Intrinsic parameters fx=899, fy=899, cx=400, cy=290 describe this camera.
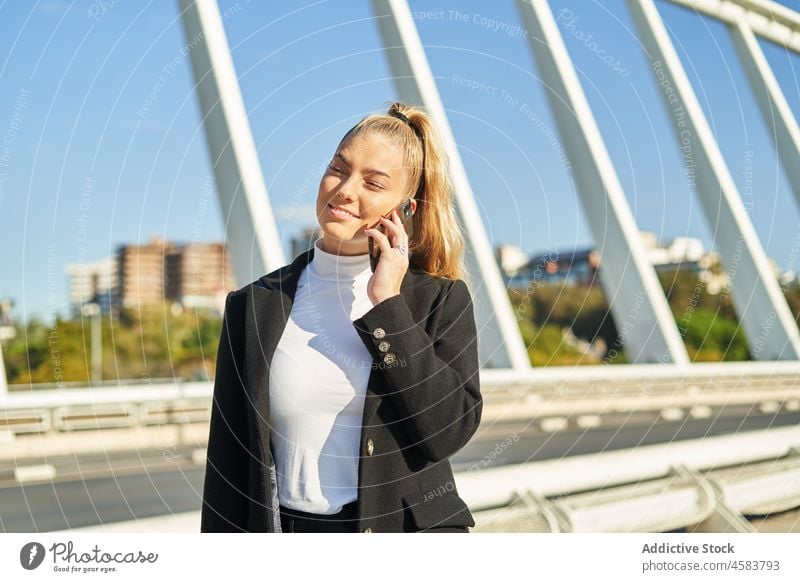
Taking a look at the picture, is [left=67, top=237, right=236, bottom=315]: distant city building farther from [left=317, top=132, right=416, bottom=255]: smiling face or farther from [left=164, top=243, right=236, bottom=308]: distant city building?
[left=317, top=132, right=416, bottom=255]: smiling face

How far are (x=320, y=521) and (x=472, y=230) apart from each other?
8.27ft

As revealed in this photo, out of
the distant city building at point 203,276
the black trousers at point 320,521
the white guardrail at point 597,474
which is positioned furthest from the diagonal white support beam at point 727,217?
the black trousers at point 320,521

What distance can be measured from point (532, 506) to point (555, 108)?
3.30 metres

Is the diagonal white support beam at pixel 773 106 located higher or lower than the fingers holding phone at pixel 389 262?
higher

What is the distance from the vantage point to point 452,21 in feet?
8.27

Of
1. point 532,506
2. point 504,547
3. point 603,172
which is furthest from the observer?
point 603,172

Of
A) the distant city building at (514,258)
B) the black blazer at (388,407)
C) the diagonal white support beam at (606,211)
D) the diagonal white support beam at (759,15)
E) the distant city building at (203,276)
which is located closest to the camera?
the black blazer at (388,407)

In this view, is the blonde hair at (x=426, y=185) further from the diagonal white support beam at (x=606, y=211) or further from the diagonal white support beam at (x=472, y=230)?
the diagonal white support beam at (x=606, y=211)

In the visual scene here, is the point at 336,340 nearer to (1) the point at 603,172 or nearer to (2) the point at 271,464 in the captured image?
(2) the point at 271,464

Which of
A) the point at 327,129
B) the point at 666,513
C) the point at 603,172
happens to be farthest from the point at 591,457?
the point at 603,172

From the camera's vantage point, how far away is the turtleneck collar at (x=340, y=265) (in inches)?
55.1

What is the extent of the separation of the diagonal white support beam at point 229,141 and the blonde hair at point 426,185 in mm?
1602

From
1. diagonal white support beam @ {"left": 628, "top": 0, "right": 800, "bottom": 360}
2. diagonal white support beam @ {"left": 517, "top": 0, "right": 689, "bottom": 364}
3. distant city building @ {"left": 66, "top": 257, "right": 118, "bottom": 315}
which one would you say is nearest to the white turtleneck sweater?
distant city building @ {"left": 66, "top": 257, "right": 118, "bottom": 315}

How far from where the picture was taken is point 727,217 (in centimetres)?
501
